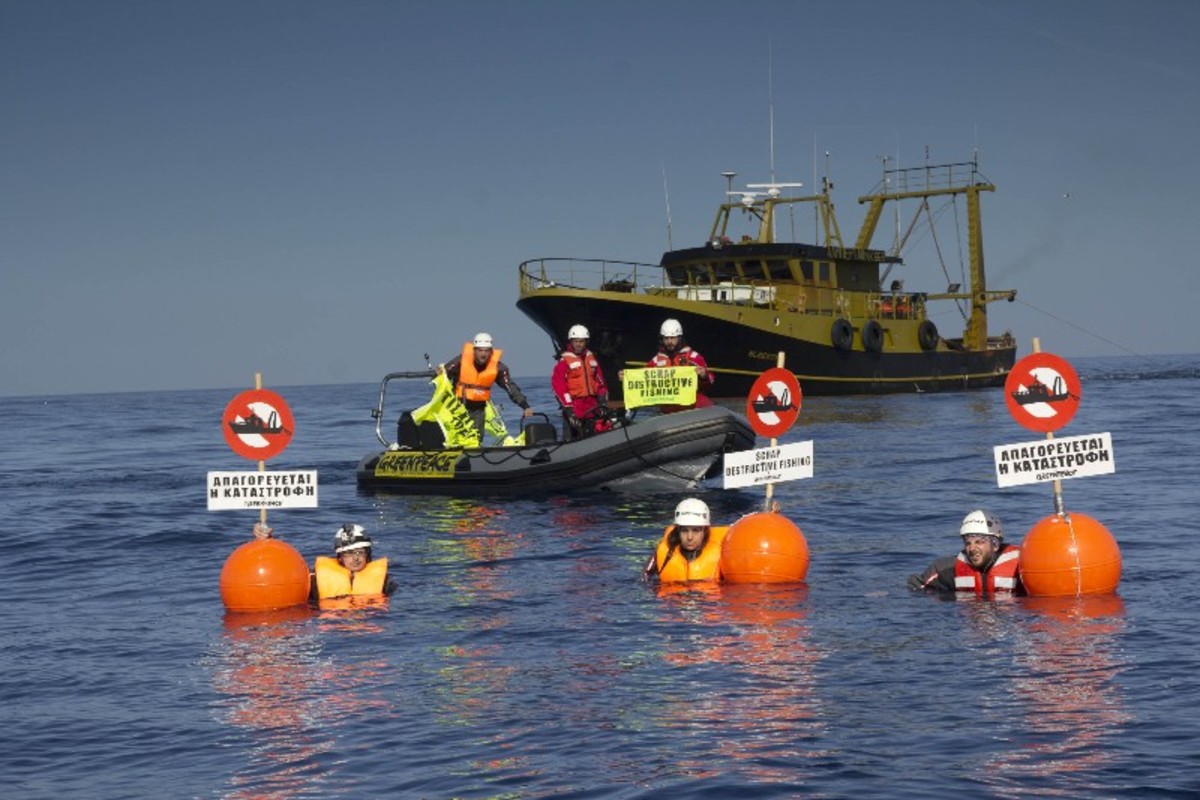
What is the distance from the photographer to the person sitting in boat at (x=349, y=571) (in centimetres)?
1153

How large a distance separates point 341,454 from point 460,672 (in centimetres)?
2400

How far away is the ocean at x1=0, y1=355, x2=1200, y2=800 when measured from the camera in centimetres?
703

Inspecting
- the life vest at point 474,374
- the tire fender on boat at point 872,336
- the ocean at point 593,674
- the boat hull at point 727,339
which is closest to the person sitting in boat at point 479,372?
the life vest at point 474,374

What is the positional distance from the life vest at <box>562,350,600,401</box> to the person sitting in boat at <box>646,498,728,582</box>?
279 inches

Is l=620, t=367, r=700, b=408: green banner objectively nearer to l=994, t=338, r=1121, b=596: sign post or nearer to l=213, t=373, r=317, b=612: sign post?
l=213, t=373, r=317, b=612: sign post

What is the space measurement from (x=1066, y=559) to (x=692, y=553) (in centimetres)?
290

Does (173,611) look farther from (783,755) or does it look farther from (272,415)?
(783,755)

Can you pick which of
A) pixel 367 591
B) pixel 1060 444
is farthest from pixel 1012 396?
pixel 367 591

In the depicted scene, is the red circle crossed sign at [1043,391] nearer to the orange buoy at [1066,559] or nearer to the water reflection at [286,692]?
the orange buoy at [1066,559]

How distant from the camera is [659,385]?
18.0m

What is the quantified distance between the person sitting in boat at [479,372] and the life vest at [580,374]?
0.65m

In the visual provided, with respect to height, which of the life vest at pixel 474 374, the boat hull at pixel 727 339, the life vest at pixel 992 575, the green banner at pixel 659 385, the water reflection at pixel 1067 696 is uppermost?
the boat hull at pixel 727 339

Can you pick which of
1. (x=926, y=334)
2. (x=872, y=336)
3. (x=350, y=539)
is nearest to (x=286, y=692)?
(x=350, y=539)

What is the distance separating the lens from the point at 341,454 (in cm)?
3275
